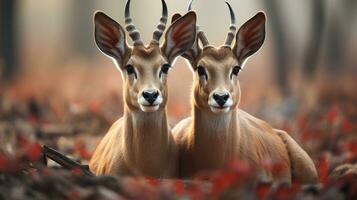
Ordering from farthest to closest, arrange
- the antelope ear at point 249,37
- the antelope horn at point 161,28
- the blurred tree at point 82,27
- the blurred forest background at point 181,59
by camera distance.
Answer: the blurred tree at point 82,27, the blurred forest background at point 181,59, the antelope ear at point 249,37, the antelope horn at point 161,28

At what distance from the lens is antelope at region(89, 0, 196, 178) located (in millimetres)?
9461

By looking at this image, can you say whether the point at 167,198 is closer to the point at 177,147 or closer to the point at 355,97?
the point at 177,147

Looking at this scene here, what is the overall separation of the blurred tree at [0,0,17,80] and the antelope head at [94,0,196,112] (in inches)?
563

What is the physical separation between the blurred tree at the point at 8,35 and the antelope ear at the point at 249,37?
568 inches

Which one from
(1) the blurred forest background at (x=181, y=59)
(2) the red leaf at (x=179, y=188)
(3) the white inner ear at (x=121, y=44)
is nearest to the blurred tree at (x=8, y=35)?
(1) the blurred forest background at (x=181, y=59)

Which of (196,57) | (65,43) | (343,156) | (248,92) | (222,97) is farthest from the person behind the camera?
(65,43)

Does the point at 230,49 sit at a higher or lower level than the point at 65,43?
higher

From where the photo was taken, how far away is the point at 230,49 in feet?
32.5

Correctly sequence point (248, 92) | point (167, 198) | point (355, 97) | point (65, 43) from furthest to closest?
point (65, 43), point (248, 92), point (355, 97), point (167, 198)

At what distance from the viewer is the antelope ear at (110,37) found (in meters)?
9.84

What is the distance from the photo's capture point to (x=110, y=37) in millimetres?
9938

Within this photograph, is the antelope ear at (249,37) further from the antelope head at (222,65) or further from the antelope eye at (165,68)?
the antelope eye at (165,68)

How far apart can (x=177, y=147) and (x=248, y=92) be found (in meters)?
12.3

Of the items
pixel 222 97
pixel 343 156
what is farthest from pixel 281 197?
pixel 343 156
